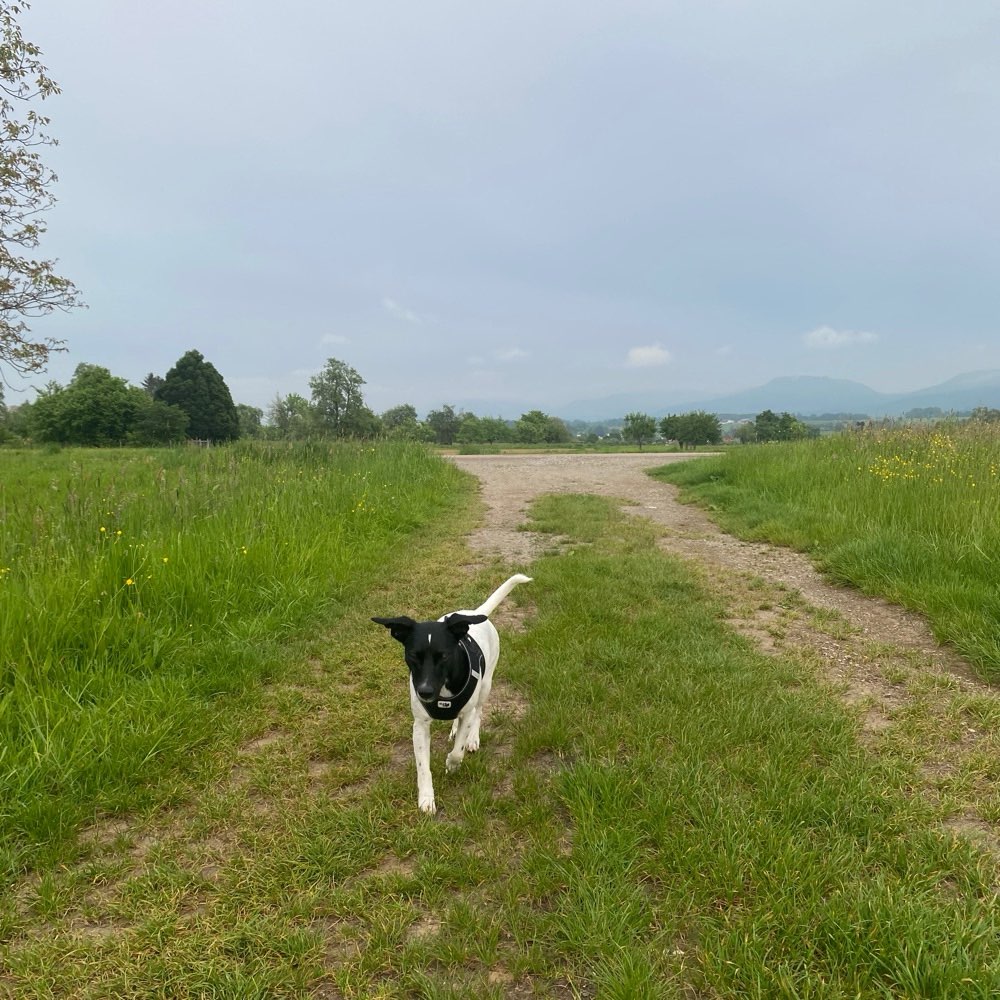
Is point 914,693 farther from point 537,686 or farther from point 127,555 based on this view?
point 127,555

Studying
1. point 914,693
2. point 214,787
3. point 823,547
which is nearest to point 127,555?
point 214,787

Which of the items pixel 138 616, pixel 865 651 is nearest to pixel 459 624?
pixel 138 616

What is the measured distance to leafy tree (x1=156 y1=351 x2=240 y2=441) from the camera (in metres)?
59.3

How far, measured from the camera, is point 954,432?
11.7 m

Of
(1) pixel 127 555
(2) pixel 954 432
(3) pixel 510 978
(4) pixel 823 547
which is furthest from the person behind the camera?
(2) pixel 954 432

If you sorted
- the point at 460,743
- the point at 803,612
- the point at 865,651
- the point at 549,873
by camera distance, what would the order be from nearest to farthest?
the point at 549,873 < the point at 460,743 < the point at 865,651 < the point at 803,612

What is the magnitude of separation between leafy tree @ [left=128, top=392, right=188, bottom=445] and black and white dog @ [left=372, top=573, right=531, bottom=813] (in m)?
51.3

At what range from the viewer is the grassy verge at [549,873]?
1.78 metres

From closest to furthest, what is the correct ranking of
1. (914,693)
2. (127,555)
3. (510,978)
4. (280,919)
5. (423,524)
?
(510,978)
(280,919)
(914,693)
(127,555)
(423,524)

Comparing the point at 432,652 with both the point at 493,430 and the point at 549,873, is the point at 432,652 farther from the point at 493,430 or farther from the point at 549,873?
the point at 493,430

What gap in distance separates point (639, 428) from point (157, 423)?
2066 inches

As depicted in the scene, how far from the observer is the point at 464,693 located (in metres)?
2.71

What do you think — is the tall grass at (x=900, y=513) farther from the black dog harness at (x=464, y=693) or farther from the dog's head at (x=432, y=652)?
the dog's head at (x=432, y=652)

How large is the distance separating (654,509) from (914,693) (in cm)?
726
